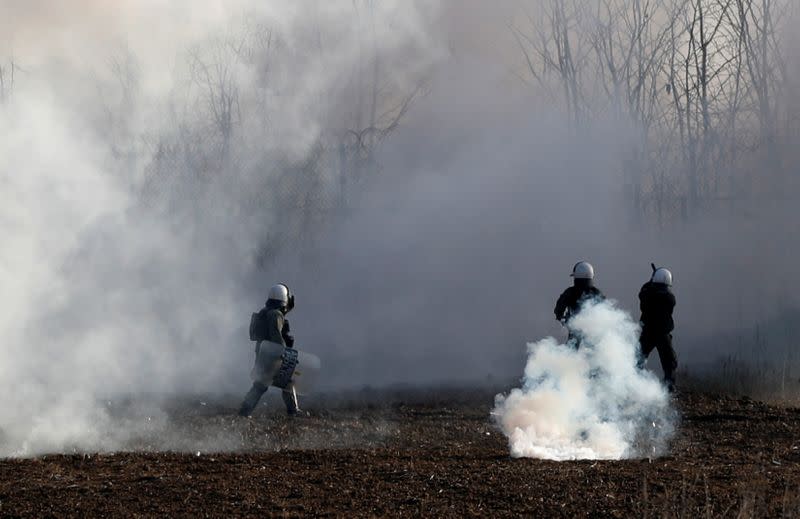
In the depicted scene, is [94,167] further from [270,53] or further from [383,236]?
[383,236]

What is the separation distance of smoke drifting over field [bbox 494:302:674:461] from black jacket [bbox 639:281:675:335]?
1.89 m

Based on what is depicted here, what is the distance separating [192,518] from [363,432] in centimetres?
475

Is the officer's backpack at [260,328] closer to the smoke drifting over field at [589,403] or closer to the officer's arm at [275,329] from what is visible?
the officer's arm at [275,329]

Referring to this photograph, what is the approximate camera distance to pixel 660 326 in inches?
534

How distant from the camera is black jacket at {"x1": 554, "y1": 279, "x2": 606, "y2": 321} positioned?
1250 cm

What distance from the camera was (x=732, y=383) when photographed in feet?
51.2

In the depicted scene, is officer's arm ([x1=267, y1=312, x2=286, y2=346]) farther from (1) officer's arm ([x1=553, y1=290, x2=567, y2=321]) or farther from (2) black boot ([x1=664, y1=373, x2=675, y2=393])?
(2) black boot ([x1=664, y1=373, x2=675, y2=393])

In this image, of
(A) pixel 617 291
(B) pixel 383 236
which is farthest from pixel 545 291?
(B) pixel 383 236

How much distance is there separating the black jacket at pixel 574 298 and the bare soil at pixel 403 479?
2.25 meters

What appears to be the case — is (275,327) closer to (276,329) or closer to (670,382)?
(276,329)

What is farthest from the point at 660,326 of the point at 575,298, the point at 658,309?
the point at 575,298

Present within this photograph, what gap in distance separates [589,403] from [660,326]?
3859mm

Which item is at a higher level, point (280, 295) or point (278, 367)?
point (280, 295)

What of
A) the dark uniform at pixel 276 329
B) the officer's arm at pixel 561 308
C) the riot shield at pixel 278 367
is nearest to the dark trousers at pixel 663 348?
the officer's arm at pixel 561 308
